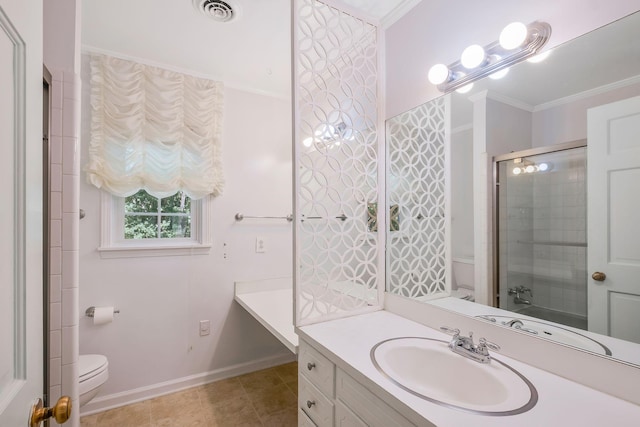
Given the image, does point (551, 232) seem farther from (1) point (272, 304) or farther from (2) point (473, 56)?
(1) point (272, 304)

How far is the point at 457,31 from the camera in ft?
4.45

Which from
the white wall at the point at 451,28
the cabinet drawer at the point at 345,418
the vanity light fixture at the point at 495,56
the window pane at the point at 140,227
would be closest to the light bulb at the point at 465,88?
the vanity light fixture at the point at 495,56

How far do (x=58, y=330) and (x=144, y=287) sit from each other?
1085 millimetres

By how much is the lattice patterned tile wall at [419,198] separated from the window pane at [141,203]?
74.4 inches

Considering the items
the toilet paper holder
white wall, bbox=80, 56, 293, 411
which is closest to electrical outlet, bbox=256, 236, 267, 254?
white wall, bbox=80, 56, 293, 411

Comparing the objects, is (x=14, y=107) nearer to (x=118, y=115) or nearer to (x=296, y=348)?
(x=296, y=348)

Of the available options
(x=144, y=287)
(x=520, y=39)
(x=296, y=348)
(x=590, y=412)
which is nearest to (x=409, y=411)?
(x=590, y=412)

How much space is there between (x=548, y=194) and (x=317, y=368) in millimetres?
1120

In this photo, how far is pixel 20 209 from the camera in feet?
1.92

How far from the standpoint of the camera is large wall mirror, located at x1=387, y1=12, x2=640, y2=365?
896mm

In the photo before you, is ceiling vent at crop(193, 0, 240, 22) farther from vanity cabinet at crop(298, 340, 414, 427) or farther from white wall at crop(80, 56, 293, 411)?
vanity cabinet at crop(298, 340, 414, 427)

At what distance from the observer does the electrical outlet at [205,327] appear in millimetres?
2467

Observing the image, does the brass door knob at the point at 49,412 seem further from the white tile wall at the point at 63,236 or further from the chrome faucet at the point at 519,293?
the chrome faucet at the point at 519,293

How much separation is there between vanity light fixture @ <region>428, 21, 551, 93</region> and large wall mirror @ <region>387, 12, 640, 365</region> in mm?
40
